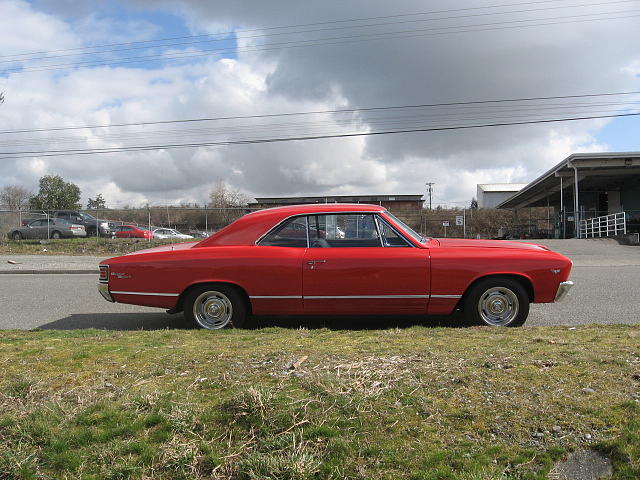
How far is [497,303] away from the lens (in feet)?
18.9

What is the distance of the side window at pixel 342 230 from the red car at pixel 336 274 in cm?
1

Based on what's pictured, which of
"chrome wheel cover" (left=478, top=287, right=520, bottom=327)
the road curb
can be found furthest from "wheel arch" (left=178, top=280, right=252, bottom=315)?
the road curb

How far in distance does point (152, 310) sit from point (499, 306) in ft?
17.0

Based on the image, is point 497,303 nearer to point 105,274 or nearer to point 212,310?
point 212,310

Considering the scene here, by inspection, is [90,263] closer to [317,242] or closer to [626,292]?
[317,242]

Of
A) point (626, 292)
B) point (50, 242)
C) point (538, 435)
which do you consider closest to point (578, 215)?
point (626, 292)

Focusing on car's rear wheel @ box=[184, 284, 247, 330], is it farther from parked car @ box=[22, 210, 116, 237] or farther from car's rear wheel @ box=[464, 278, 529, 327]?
parked car @ box=[22, 210, 116, 237]

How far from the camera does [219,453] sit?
2.37m

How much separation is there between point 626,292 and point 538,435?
25.2 feet

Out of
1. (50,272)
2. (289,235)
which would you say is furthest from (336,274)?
(50,272)

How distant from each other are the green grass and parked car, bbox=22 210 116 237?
21251 mm

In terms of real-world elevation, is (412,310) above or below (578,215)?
below

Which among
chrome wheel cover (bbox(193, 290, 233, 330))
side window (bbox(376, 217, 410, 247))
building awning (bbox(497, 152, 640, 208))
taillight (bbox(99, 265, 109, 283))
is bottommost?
chrome wheel cover (bbox(193, 290, 233, 330))

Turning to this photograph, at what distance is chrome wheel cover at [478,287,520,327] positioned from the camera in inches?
226
